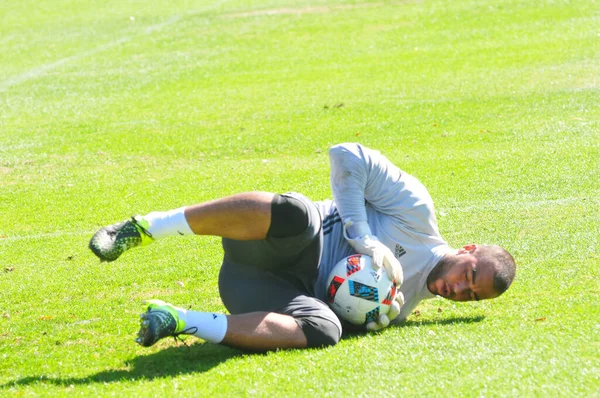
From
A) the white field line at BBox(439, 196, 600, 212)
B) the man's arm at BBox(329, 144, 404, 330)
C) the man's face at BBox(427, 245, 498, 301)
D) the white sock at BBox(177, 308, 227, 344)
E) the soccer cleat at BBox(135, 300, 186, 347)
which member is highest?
the man's arm at BBox(329, 144, 404, 330)

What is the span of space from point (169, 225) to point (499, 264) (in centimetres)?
223

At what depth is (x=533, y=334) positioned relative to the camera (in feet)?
18.2

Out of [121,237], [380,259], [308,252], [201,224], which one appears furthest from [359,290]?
[121,237]

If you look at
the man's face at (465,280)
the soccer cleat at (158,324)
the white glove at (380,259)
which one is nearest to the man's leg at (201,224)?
the soccer cleat at (158,324)

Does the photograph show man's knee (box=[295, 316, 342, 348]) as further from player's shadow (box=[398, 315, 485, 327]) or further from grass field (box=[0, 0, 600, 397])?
player's shadow (box=[398, 315, 485, 327])

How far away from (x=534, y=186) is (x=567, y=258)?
2.28 meters

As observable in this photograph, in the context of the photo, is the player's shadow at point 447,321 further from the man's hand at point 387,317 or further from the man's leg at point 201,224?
the man's leg at point 201,224

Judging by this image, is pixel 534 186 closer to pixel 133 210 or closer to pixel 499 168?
pixel 499 168

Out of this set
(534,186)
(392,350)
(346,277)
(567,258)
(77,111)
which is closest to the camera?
(392,350)

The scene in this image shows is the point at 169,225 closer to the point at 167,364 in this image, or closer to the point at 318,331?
the point at 167,364

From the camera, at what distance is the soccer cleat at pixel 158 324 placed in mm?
5266

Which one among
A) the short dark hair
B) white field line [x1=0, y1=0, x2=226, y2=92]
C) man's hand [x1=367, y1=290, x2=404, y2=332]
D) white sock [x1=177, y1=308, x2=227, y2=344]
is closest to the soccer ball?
man's hand [x1=367, y1=290, x2=404, y2=332]

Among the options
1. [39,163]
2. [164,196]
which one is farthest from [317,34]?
[164,196]

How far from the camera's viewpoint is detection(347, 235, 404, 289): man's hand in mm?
5837
